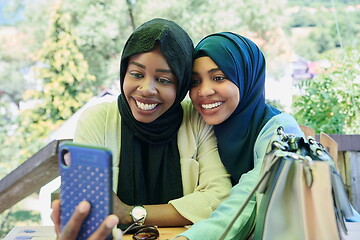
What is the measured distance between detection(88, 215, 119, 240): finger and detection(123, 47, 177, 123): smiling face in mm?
532

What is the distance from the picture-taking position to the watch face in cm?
127

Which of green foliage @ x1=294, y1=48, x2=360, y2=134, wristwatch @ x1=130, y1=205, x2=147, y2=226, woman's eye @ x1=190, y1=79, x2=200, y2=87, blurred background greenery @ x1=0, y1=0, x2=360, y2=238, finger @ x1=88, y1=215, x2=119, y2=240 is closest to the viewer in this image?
finger @ x1=88, y1=215, x2=119, y2=240

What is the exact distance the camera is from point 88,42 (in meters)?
6.33

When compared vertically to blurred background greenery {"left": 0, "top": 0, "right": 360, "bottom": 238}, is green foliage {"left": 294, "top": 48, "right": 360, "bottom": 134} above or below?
below

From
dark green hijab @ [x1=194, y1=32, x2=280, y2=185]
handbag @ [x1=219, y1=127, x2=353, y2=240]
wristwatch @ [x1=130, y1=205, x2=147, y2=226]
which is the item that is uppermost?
dark green hijab @ [x1=194, y1=32, x2=280, y2=185]

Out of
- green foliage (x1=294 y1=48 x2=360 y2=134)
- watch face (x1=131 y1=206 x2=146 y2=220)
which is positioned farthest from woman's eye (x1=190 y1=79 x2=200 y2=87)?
green foliage (x1=294 y1=48 x2=360 y2=134)

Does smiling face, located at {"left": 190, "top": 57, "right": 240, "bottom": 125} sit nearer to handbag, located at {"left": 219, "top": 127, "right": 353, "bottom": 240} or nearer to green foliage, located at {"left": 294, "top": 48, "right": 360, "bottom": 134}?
handbag, located at {"left": 219, "top": 127, "right": 353, "bottom": 240}

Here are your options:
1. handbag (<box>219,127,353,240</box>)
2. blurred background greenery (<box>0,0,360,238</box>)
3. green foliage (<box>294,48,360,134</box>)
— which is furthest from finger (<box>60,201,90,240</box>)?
blurred background greenery (<box>0,0,360,238</box>)

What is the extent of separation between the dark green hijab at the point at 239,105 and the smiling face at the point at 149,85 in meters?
0.14

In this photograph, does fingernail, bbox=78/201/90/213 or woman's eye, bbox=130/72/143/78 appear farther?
woman's eye, bbox=130/72/143/78

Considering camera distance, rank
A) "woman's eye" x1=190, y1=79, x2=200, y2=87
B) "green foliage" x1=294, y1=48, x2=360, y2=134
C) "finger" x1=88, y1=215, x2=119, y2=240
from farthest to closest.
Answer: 1. "green foliage" x1=294, y1=48, x2=360, y2=134
2. "woman's eye" x1=190, y1=79, x2=200, y2=87
3. "finger" x1=88, y1=215, x2=119, y2=240

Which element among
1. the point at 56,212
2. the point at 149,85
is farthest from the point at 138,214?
the point at 56,212

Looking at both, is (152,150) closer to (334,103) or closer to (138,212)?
(138,212)

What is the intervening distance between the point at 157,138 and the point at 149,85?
0.16 metres
